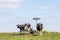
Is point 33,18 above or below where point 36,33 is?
above

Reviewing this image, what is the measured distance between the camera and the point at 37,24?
206 ft

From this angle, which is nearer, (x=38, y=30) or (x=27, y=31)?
(x=38, y=30)

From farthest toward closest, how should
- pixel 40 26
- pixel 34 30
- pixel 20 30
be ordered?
pixel 20 30 → pixel 34 30 → pixel 40 26

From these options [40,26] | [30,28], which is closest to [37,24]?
[40,26]

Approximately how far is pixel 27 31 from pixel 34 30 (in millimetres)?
3101

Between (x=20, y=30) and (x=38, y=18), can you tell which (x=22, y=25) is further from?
(x=38, y=18)

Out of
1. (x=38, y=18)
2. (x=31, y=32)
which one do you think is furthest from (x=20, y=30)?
(x=38, y=18)

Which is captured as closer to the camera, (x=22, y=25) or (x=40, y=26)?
(x=40, y=26)

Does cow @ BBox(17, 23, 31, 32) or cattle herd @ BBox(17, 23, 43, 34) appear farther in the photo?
cow @ BBox(17, 23, 31, 32)

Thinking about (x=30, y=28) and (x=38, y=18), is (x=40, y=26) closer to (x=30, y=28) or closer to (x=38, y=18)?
(x=38, y=18)

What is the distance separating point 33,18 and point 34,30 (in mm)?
4185

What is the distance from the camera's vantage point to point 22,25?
71125 millimetres

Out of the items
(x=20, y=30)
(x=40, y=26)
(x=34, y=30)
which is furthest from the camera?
(x=20, y=30)

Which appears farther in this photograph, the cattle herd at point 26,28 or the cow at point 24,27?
the cow at point 24,27
